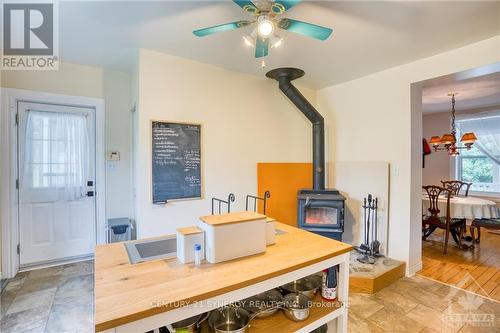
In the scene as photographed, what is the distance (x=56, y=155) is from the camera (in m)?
2.99

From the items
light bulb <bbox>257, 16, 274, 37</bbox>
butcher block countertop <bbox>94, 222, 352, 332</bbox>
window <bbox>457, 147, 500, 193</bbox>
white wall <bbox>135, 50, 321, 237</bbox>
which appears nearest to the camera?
butcher block countertop <bbox>94, 222, 352, 332</bbox>

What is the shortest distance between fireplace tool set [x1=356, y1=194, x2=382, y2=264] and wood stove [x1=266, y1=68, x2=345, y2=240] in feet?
1.07

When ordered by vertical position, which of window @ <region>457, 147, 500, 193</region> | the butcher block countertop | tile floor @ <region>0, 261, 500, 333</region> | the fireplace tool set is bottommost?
tile floor @ <region>0, 261, 500, 333</region>

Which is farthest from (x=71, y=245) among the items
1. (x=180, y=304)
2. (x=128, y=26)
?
(x=180, y=304)

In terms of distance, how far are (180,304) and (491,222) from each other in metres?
4.29

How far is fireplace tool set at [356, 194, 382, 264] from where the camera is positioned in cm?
306

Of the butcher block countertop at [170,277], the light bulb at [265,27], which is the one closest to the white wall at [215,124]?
the butcher block countertop at [170,277]

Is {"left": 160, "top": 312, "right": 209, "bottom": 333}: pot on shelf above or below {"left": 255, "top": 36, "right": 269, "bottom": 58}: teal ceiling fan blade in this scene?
below

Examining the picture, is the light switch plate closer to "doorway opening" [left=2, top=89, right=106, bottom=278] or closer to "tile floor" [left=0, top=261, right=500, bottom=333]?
"doorway opening" [left=2, top=89, right=106, bottom=278]

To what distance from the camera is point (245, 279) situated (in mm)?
1062

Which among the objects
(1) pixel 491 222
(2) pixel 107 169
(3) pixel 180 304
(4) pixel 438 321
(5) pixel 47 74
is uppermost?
(5) pixel 47 74

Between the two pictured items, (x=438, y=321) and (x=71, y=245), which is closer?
(x=438, y=321)

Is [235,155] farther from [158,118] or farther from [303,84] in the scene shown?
[303,84]

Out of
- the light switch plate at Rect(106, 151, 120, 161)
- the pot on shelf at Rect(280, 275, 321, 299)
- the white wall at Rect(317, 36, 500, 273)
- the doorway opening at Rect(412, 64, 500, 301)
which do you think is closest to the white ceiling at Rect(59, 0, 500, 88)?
the white wall at Rect(317, 36, 500, 273)
